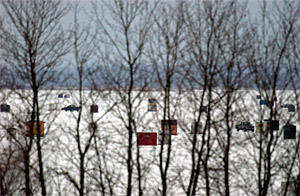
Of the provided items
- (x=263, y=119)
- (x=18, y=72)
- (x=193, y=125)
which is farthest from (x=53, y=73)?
(x=263, y=119)

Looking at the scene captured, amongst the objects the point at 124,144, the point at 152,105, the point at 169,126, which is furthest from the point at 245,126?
the point at 124,144

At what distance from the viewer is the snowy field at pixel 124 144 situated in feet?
10.6

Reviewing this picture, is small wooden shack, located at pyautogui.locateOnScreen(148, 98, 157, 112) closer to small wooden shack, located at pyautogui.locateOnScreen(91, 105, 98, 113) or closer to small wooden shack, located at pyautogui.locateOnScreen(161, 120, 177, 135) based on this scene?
small wooden shack, located at pyautogui.locateOnScreen(161, 120, 177, 135)

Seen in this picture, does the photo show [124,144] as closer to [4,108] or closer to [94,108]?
[94,108]

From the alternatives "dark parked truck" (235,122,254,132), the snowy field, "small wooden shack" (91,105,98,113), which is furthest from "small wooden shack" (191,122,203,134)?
"small wooden shack" (91,105,98,113)

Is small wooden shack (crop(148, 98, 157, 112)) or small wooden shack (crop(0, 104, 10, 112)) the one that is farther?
small wooden shack (crop(0, 104, 10, 112))

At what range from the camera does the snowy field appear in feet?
10.6

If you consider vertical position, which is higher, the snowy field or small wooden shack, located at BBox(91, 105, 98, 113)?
small wooden shack, located at BBox(91, 105, 98, 113)

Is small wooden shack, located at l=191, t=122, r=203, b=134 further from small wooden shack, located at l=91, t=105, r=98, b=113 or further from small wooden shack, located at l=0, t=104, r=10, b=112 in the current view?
small wooden shack, located at l=0, t=104, r=10, b=112

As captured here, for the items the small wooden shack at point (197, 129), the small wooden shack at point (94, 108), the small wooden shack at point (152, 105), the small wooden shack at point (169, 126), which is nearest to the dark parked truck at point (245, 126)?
the small wooden shack at point (197, 129)

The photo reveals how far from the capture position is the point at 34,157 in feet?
10.7

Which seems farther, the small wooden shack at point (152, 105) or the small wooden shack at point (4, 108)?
the small wooden shack at point (4, 108)

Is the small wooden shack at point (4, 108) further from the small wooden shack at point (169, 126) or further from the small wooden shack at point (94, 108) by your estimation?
the small wooden shack at point (169, 126)

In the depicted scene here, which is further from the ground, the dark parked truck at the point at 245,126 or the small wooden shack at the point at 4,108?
the small wooden shack at the point at 4,108
